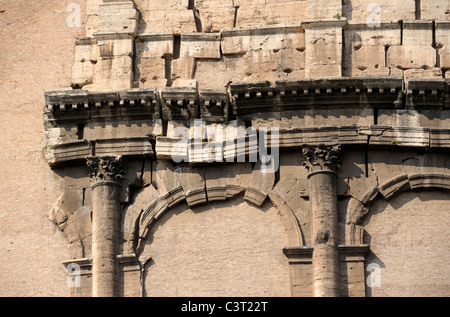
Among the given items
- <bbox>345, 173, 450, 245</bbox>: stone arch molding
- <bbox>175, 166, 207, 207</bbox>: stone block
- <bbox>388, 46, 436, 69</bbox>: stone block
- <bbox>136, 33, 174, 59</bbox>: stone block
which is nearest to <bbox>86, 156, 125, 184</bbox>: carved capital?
<bbox>175, 166, 207, 207</bbox>: stone block

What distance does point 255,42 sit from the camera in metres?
27.0

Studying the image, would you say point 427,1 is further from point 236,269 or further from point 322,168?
point 236,269

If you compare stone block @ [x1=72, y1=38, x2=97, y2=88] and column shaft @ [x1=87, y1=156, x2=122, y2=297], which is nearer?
column shaft @ [x1=87, y1=156, x2=122, y2=297]

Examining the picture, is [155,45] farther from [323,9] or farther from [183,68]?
[323,9]

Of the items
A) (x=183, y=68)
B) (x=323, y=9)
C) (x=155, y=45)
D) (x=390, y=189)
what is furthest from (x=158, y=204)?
(x=323, y=9)

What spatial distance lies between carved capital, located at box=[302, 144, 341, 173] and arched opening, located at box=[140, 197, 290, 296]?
0.89m

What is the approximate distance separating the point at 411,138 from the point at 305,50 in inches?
86.5

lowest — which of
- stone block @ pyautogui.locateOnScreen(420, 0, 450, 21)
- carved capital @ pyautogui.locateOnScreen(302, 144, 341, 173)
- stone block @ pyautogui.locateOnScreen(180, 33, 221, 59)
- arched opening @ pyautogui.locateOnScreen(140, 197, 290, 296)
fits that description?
arched opening @ pyautogui.locateOnScreen(140, 197, 290, 296)

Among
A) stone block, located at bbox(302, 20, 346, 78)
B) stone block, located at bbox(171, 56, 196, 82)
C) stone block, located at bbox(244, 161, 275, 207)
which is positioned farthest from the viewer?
stone block, located at bbox(171, 56, 196, 82)

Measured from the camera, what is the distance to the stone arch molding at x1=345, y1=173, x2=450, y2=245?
25766 mm

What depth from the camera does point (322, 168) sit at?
84.9 ft

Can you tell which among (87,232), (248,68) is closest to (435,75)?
(248,68)

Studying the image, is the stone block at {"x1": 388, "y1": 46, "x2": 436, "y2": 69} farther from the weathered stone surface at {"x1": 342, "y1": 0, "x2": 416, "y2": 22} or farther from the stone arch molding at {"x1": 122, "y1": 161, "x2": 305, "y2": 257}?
the stone arch molding at {"x1": 122, "y1": 161, "x2": 305, "y2": 257}

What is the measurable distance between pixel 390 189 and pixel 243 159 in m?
2.26
